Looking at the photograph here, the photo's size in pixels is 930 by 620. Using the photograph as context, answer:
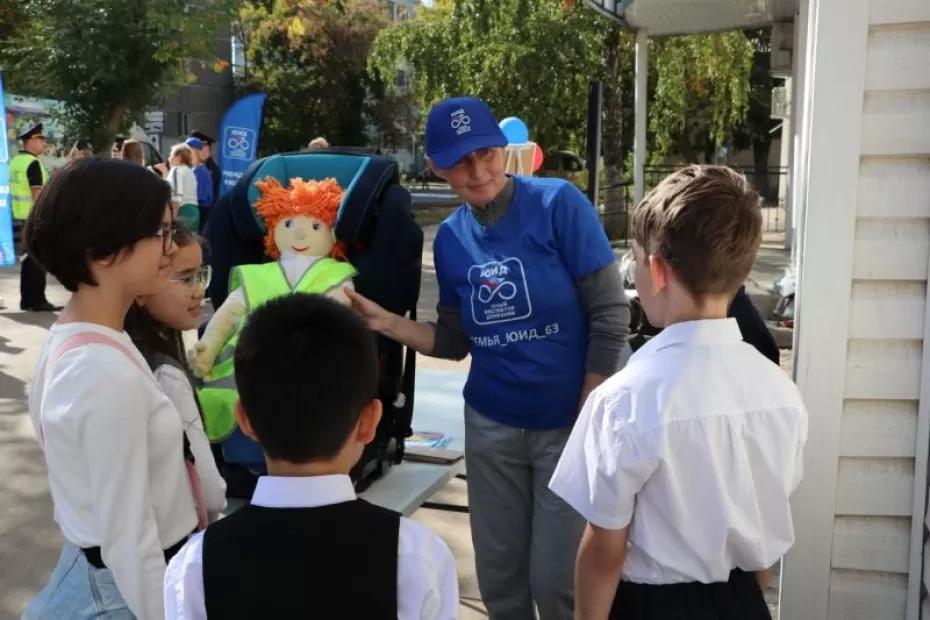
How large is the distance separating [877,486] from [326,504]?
1823mm

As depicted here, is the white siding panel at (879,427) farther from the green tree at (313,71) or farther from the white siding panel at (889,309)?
the green tree at (313,71)

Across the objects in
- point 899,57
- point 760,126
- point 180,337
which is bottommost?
point 180,337

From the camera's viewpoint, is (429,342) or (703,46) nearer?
(429,342)

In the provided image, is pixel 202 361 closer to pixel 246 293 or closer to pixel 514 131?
pixel 246 293

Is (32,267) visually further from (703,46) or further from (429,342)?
(703,46)

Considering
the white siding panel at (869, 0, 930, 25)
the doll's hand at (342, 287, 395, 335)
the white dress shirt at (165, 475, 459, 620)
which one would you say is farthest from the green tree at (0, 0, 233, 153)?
the white dress shirt at (165, 475, 459, 620)

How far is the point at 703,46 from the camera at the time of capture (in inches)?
627

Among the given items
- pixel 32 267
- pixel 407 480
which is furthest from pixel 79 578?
pixel 32 267

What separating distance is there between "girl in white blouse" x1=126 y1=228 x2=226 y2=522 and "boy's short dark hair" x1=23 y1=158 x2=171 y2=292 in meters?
0.21

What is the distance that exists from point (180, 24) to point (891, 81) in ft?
57.3

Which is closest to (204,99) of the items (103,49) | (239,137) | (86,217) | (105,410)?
Answer: (103,49)

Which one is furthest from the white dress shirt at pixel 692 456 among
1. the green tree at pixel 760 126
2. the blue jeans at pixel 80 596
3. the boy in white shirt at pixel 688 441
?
the green tree at pixel 760 126

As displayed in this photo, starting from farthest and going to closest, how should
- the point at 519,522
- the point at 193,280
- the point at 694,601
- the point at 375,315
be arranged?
the point at 375,315 < the point at 519,522 < the point at 193,280 < the point at 694,601

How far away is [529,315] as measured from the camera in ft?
8.23
